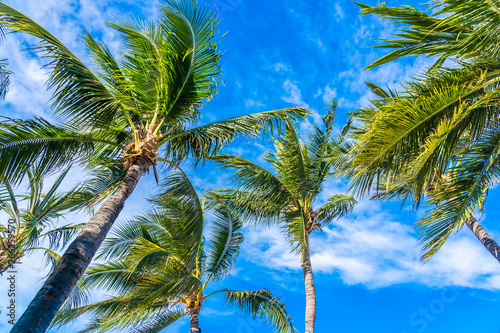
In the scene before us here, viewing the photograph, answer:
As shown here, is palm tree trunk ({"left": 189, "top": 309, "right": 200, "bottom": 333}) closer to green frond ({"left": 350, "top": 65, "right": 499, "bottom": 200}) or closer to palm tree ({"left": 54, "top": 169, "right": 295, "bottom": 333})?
palm tree ({"left": 54, "top": 169, "right": 295, "bottom": 333})

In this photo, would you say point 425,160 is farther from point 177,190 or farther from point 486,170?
point 177,190

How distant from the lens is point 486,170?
4.84 metres

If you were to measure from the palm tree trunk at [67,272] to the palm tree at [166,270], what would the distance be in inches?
54.0

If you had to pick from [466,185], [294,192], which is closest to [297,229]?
[294,192]

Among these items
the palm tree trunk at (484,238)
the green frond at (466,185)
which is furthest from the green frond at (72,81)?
the palm tree trunk at (484,238)

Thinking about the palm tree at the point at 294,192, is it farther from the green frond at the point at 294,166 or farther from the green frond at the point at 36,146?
the green frond at the point at 36,146

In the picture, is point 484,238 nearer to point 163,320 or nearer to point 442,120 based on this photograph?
point 442,120

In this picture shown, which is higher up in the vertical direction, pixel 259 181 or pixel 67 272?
pixel 259 181

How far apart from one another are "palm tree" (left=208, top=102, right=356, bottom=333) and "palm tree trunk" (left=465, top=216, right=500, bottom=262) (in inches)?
139

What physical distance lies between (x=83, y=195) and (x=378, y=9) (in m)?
6.53

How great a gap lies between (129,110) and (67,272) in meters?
4.06

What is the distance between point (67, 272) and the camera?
3365 mm

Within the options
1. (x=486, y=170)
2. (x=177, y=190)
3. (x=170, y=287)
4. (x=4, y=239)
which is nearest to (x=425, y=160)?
(x=486, y=170)

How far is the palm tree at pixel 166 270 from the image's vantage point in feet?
19.1
